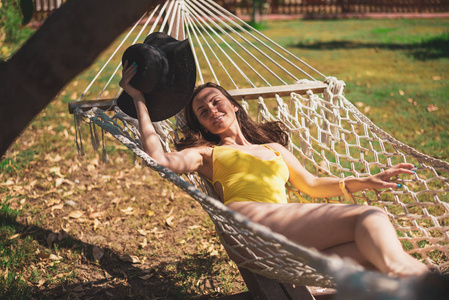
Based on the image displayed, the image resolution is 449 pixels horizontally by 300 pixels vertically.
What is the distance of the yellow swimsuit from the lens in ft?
5.85

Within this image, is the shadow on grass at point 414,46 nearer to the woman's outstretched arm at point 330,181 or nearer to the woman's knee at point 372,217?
the woman's outstretched arm at point 330,181

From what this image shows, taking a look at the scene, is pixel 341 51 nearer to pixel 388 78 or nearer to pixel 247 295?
pixel 388 78

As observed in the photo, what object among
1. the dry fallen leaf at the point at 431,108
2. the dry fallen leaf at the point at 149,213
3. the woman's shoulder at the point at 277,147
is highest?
the woman's shoulder at the point at 277,147

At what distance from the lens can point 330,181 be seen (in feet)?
6.28

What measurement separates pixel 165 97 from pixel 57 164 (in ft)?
5.96

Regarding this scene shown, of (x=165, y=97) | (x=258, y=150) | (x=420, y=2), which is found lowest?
(x=258, y=150)

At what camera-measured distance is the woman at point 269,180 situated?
1.34 metres

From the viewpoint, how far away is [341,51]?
774 centimetres

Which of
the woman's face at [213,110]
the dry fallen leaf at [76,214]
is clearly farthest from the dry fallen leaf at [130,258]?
the woman's face at [213,110]

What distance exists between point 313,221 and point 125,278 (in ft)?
3.67

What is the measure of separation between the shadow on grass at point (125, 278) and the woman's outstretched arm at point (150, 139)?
25.3 inches

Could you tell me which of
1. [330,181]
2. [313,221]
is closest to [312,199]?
[330,181]

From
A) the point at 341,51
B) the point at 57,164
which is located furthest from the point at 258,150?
the point at 341,51

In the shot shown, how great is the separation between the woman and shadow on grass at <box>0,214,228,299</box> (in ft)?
1.80
